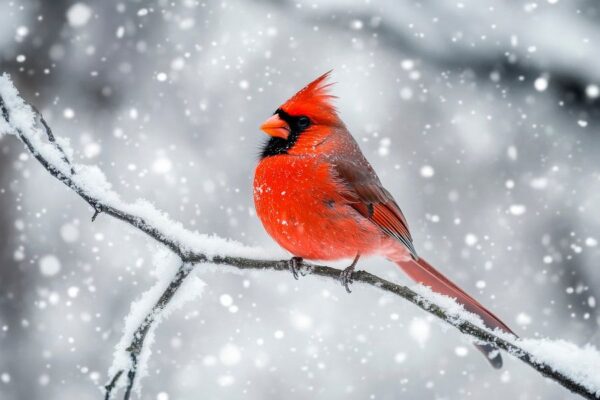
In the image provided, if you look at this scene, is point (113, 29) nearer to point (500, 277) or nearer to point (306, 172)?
point (500, 277)

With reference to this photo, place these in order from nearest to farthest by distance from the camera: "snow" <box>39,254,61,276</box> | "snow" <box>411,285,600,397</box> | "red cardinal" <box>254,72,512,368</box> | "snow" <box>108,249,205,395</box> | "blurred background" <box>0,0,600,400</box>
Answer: "snow" <box>411,285,600,397</box>
"snow" <box>108,249,205,395</box>
"red cardinal" <box>254,72,512,368</box>
"blurred background" <box>0,0,600,400</box>
"snow" <box>39,254,61,276</box>

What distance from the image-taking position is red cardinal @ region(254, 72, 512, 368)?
1.94m

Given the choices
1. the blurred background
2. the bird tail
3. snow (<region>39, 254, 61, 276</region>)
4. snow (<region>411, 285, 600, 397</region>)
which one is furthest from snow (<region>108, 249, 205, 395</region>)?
snow (<region>39, 254, 61, 276</region>)

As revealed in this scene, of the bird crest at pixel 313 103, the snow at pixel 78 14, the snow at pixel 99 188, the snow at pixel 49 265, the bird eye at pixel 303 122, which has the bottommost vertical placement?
the snow at pixel 99 188

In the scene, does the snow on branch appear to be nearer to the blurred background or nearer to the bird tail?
the bird tail

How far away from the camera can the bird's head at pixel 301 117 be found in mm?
2057

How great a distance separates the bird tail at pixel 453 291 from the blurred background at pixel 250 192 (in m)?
3.67

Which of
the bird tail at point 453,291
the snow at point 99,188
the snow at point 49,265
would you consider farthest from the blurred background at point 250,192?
the snow at point 99,188

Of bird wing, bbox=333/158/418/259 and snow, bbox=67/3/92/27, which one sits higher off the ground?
snow, bbox=67/3/92/27

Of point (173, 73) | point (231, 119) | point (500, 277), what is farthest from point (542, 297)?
point (173, 73)

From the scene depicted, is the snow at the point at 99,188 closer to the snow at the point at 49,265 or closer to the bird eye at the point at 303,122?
the bird eye at the point at 303,122

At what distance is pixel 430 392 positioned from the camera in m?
7.17

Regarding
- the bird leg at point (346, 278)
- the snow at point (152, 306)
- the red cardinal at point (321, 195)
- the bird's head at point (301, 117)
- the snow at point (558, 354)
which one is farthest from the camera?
the bird's head at point (301, 117)

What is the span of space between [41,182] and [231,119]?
215cm
